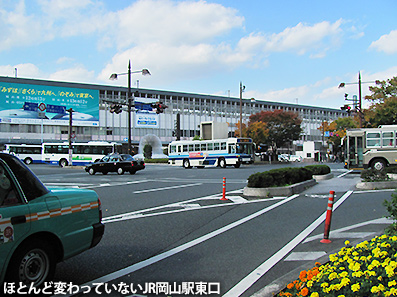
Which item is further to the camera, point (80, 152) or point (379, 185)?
point (80, 152)

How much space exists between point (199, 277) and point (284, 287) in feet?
4.03

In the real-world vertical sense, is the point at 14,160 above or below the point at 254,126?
below

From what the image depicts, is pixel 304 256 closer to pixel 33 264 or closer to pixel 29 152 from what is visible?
pixel 33 264

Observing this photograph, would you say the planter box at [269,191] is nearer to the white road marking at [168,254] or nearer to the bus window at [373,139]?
the white road marking at [168,254]

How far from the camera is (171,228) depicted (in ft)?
27.4

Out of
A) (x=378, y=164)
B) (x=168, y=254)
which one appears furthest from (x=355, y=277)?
(x=378, y=164)

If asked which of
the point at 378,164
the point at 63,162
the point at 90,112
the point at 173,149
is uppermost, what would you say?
the point at 90,112

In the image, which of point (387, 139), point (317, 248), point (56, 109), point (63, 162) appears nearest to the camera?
point (317, 248)

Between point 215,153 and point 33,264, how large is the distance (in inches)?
1406

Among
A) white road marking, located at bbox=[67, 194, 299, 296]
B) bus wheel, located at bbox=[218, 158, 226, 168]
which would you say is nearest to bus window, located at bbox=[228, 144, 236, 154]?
bus wheel, located at bbox=[218, 158, 226, 168]

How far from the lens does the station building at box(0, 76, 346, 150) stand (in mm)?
71562

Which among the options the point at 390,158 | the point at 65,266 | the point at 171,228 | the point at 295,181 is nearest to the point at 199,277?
the point at 65,266

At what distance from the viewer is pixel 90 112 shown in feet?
259

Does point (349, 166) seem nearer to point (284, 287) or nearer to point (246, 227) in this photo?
point (246, 227)
